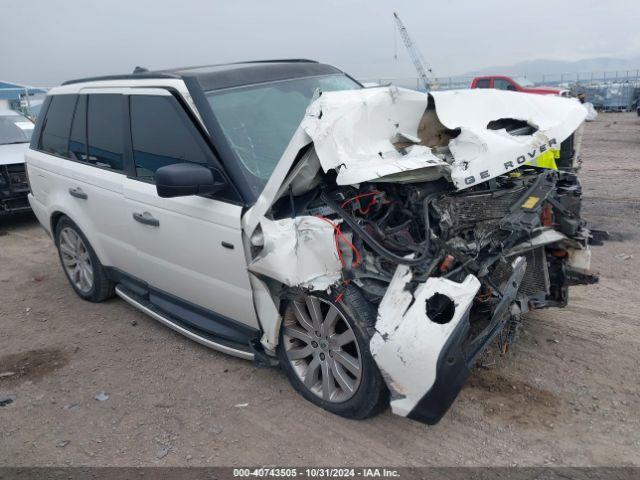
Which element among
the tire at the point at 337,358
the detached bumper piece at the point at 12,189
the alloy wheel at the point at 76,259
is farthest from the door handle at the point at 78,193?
the detached bumper piece at the point at 12,189

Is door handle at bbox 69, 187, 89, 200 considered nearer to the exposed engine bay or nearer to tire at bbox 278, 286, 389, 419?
the exposed engine bay

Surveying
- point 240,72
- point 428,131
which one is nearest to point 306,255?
point 428,131

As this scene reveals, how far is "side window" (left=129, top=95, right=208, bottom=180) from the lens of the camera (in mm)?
3471

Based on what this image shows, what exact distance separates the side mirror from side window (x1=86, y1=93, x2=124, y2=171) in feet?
3.92

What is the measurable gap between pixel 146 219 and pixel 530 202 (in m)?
2.53

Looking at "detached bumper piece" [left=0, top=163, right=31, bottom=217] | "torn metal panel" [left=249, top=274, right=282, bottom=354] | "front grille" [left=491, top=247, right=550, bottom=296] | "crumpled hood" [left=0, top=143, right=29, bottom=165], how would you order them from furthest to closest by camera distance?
"crumpled hood" [left=0, top=143, right=29, bottom=165] → "detached bumper piece" [left=0, top=163, right=31, bottom=217] → "front grille" [left=491, top=247, right=550, bottom=296] → "torn metal panel" [left=249, top=274, right=282, bottom=354]

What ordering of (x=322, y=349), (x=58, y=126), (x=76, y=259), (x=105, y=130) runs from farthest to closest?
(x=76, y=259) < (x=58, y=126) < (x=105, y=130) < (x=322, y=349)

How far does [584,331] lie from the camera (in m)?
3.88

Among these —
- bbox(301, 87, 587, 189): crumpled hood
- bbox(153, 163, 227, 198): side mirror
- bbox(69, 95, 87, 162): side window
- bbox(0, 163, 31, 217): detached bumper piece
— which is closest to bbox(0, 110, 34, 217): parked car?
bbox(0, 163, 31, 217): detached bumper piece

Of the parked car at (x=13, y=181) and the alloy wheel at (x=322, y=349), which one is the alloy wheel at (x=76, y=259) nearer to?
the alloy wheel at (x=322, y=349)

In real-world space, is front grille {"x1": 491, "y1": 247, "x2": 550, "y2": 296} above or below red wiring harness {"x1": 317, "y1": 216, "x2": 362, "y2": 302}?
below

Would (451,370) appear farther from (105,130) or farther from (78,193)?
(78,193)

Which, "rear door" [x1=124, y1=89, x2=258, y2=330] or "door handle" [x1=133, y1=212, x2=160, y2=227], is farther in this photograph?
"door handle" [x1=133, y1=212, x2=160, y2=227]

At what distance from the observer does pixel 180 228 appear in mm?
3498
